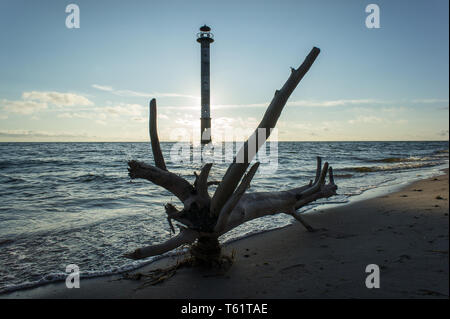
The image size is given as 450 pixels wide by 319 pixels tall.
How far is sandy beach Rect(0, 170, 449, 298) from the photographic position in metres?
2.28

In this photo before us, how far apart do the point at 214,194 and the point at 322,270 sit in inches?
50.8

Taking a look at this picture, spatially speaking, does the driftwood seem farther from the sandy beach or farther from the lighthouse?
the lighthouse

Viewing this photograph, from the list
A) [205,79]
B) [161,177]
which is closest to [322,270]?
[161,177]

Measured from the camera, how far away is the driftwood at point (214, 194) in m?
2.39

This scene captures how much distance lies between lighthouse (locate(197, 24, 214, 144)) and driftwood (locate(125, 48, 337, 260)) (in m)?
34.0

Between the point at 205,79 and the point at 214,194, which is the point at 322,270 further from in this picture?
the point at 205,79

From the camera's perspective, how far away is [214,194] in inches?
108

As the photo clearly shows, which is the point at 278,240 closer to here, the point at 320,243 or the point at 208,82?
the point at 320,243

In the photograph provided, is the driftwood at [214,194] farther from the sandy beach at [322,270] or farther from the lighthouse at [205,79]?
the lighthouse at [205,79]

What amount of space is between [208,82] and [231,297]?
3601 centimetres

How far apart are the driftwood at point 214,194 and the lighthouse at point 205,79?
34.0 metres
